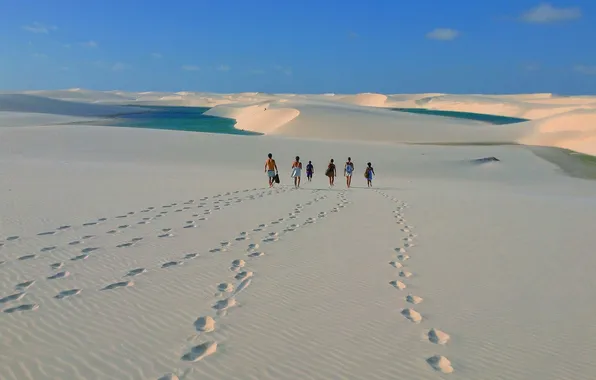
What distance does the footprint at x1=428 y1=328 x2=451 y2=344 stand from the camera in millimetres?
4738

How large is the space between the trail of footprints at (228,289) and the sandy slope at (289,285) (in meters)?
0.02

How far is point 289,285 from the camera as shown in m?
6.22

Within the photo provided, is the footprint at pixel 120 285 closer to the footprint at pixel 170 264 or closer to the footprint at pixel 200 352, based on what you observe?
the footprint at pixel 170 264

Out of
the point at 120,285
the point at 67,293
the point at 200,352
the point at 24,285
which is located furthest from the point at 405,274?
the point at 24,285

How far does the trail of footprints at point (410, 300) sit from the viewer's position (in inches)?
171

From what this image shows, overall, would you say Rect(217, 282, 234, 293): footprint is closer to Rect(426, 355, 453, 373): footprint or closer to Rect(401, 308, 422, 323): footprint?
Rect(401, 308, 422, 323): footprint

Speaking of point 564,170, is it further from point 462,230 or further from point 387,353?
point 387,353

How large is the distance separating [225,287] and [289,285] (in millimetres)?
705

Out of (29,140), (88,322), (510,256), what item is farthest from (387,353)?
(29,140)

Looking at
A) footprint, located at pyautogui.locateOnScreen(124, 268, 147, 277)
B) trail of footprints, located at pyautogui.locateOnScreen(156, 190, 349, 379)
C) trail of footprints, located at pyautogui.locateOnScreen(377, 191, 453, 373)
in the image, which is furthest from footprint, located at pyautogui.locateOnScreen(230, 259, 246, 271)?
trail of footprints, located at pyautogui.locateOnScreen(377, 191, 453, 373)

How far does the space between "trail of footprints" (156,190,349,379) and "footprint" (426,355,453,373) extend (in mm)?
1685

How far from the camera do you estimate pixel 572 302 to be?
230 inches

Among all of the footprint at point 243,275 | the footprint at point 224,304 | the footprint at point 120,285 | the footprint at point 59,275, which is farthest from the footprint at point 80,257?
the footprint at point 224,304

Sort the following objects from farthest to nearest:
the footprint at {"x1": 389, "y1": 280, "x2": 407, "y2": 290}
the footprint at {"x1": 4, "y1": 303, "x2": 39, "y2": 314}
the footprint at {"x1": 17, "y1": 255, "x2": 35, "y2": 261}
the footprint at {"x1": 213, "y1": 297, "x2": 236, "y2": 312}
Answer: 1. the footprint at {"x1": 17, "y1": 255, "x2": 35, "y2": 261}
2. the footprint at {"x1": 389, "y1": 280, "x2": 407, "y2": 290}
3. the footprint at {"x1": 213, "y1": 297, "x2": 236, "y2": 312}
4. the footprint at {"x1": 4, "y1": 303, "x2": 39, "y2": 314}
